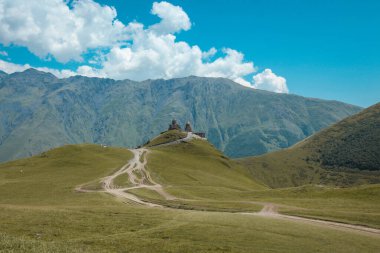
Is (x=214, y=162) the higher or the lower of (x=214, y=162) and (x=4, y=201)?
the higher

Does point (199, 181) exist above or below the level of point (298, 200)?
above

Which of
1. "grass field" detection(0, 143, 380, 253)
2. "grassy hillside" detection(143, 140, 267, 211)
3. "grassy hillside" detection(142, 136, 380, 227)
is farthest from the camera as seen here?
"grassy hillside" detection(143, 140, 267, 211)

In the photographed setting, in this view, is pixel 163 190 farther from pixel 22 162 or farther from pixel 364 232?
pixel 22 162

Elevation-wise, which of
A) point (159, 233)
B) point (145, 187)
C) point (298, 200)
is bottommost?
point (159, 233)

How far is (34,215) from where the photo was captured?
152 feet

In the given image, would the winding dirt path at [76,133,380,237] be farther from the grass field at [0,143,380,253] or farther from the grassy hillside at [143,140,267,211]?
the grass field at [0,143,380,253]

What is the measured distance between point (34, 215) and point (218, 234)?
81.0 feet

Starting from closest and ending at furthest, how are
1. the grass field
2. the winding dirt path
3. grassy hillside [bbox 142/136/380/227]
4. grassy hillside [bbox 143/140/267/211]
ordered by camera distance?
the grass field, the winding dirt path, grassy hillside [bbox 142/136/380/227], grassy hillside [bbox 143/140/267/211]

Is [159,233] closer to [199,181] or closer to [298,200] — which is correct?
[298,200]

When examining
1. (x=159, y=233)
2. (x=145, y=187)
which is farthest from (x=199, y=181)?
(x=159, y=233)

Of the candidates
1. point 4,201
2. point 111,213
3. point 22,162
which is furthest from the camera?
point 22,162

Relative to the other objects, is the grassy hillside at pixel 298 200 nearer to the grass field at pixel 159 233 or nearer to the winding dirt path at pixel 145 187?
the winding dirt path at pixel 145 187

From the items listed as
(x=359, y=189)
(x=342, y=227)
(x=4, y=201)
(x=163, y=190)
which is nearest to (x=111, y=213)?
(x=342, y=227)

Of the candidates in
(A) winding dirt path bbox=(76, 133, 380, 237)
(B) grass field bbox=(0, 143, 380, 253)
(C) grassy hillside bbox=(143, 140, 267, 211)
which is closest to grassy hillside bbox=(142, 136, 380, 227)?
(C) grassy hillside bbox=(143, 140, 267, 211)
